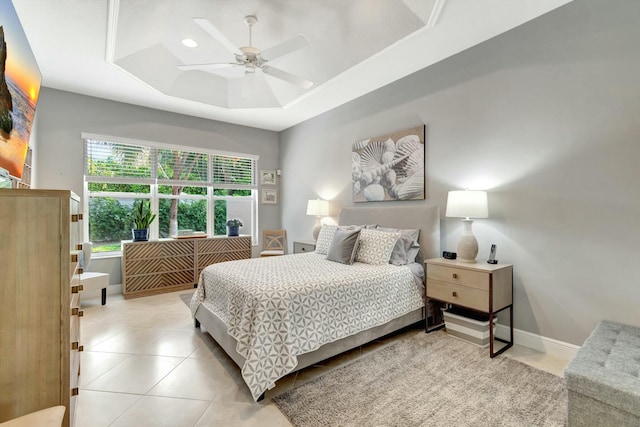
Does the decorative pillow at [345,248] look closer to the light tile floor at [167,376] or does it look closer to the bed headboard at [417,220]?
the bed headboard at [417,220]

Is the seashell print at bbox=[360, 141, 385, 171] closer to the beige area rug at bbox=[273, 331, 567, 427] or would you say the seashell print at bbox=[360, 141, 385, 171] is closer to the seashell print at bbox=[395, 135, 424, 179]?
the seashell print at bbox=[395, 135, 424, 179]

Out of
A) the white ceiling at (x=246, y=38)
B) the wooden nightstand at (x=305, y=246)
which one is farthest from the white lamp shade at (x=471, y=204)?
the wooden nightstand at (x=305, y=246)

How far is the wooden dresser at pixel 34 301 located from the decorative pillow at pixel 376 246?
8.00 feet

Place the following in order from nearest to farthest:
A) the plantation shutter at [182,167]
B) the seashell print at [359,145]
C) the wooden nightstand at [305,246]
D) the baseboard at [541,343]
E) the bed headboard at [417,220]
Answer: the baseboard at [541,343], the bed headboard at [417,220], the seashell print at [359,145], the wooden nightstand at [305,246], the plantation shutter at [182,167]

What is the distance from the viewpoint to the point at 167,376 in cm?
220

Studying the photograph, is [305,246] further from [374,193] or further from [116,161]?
[116,161]

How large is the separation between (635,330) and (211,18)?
4.14m

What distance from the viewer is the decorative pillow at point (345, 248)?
310 cm

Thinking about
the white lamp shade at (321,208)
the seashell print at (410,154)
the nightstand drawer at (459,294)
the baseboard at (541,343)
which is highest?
the seashell print at (410,154)

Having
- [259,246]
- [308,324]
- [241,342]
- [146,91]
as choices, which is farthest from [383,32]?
[259,246]

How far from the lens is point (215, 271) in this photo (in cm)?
276

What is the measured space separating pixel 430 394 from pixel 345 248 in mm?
1501

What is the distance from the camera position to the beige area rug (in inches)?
68.0

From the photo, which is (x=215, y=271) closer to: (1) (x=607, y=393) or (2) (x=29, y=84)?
(2) (x=29, y=84)
